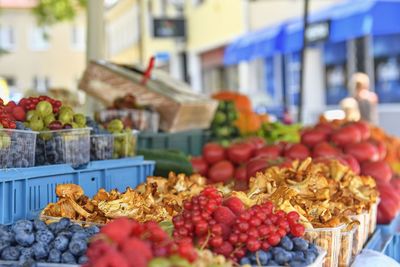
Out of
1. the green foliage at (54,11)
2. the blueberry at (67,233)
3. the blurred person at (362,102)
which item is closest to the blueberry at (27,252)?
the blueberry at (67,233)

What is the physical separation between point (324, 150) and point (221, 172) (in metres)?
0.78

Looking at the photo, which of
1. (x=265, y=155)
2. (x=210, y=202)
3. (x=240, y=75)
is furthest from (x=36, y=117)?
(x=240, y=75)

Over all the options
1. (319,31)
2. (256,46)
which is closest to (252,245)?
(319,31)

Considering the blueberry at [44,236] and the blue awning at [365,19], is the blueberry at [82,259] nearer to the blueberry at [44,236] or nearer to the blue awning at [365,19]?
the blueberry at [44,236]

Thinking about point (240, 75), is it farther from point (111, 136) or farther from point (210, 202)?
point (210, 202)

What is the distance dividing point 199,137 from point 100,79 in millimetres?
A: 1085

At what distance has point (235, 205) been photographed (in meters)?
2.37

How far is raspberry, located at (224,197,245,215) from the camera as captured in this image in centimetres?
234

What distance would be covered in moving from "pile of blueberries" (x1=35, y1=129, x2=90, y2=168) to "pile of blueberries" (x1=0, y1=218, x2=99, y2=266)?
933 millimetres

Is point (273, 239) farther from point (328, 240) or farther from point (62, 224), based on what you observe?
point (62, 224)

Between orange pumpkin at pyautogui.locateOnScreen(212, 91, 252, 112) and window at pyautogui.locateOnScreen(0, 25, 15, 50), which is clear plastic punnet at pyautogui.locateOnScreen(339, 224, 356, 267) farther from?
window at pyautogui.locateOnScreen(0, 25, 15, 50)

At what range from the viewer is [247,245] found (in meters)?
2.13

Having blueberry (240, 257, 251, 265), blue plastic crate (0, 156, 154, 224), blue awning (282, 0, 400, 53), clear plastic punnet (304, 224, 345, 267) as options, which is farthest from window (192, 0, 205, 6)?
blueberry (240, 257, 251, 265)

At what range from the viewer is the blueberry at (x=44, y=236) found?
2.26 metres
